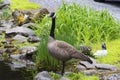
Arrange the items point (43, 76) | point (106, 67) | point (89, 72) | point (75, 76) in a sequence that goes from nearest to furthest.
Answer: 1. point (43, 76)
2. point (75, 76)
3. point (89, 72)
4. point (106, 67)

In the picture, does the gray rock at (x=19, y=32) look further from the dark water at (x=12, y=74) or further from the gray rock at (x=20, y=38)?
the dark water at (x=12, y=74)

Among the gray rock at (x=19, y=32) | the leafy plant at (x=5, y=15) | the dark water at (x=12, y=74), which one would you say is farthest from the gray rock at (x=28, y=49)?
the leafy plant at (x=5, y=15)

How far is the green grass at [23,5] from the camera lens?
1513 cm

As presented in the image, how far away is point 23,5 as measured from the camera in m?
15.4

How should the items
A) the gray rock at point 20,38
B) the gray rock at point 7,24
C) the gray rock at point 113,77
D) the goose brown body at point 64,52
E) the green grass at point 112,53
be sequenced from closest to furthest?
the goose brown body at point 64,52 → the gray rock at point 113,77 → the green grass at point 112,53 → the gray rock at point 20,38 → the gray rock at point 7,24

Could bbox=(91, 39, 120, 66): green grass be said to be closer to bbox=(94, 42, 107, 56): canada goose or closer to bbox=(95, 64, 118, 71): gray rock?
bbox=(94, 42, 107, 56): canada goose

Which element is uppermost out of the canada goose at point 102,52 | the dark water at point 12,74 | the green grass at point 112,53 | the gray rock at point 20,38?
the canada goose at point 102,52

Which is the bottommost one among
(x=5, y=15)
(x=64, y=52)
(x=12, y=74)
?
(x=12, y=74)

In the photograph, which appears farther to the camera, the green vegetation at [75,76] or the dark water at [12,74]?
the dark water at [12,74]

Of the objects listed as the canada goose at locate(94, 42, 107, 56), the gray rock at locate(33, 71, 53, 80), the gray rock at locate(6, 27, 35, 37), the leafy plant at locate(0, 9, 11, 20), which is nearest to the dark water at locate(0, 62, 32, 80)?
the gray rock at locate(33, 71, 53, 80)

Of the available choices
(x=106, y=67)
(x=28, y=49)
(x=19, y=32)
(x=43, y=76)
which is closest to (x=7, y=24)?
(x=19, y=32)

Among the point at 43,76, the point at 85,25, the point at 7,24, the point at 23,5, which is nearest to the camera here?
the point at 43,76

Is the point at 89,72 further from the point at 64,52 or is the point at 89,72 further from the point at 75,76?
the point at 64,52

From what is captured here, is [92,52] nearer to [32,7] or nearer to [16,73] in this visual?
[16,73]
